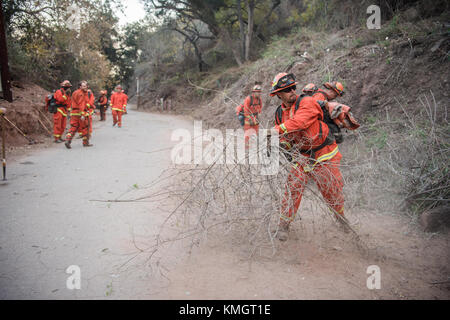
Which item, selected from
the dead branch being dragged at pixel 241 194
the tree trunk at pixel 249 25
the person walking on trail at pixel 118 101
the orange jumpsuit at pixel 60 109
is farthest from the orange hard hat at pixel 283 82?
the tree trunk at pixel 249 25

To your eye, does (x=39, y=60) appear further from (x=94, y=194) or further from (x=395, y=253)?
(x=395, y=253)

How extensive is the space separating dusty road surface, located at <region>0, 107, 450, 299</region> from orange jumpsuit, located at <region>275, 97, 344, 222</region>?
421mm

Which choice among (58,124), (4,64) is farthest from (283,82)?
(4,64)

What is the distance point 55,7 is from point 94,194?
11071mm

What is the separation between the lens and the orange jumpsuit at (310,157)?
10.0 feet

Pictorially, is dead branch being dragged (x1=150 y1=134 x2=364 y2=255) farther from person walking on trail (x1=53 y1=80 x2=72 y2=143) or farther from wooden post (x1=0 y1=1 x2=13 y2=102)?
wooden post (x1=0 y1=1 x2=13 y2=102)

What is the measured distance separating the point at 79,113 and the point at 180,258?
7070 millimetres

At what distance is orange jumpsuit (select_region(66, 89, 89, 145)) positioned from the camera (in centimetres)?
852

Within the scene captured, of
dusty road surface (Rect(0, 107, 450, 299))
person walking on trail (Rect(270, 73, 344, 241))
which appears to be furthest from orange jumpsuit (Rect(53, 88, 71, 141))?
person walking on trail (Rect(270, 73, 344, 241))

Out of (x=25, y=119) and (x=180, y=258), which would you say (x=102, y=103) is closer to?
(x=25, y=119)

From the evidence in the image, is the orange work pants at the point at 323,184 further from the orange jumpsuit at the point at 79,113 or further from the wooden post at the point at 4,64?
the wooden post at the point at 4,64

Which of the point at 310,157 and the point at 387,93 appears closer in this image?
the point at 310,157

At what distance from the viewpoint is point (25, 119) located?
30.9 feet
